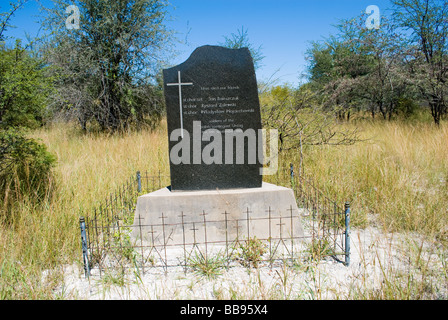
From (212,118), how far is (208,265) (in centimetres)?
186

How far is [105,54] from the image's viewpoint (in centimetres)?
1037

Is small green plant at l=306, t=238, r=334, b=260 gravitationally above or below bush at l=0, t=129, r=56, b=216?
below

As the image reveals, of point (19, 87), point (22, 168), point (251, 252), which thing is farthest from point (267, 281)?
point (22, 168)

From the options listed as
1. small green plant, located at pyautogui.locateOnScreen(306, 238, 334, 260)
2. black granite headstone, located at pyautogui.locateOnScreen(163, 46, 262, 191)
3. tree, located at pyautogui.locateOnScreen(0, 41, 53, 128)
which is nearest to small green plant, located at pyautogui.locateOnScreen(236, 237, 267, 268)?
small green plant, located at pyautogui.locateOnScreen(306, 238, 334, 260)

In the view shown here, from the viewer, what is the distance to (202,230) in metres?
4.01

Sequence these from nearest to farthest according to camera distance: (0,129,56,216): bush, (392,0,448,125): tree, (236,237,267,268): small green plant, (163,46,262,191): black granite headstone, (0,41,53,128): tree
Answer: (236,237,267,268): small green plant → (0,41,53,128): tree → (163,46,262,191): black granite headstone → (0,129,56,216): bush → (392,0,448,125): tree

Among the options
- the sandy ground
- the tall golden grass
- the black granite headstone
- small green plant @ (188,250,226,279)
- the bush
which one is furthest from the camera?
the bush

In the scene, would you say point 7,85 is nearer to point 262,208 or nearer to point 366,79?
point 262,208

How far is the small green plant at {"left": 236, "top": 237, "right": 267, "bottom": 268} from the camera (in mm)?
3379

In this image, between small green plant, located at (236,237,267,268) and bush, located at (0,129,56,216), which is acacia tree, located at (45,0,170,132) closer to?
bush, located at (0,129,56,216)

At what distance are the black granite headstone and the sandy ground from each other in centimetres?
129

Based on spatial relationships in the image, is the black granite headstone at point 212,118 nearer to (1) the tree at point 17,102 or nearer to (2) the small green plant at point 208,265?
(2) the small green plant at point 208,265

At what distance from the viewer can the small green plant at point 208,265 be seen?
3.16 metres
